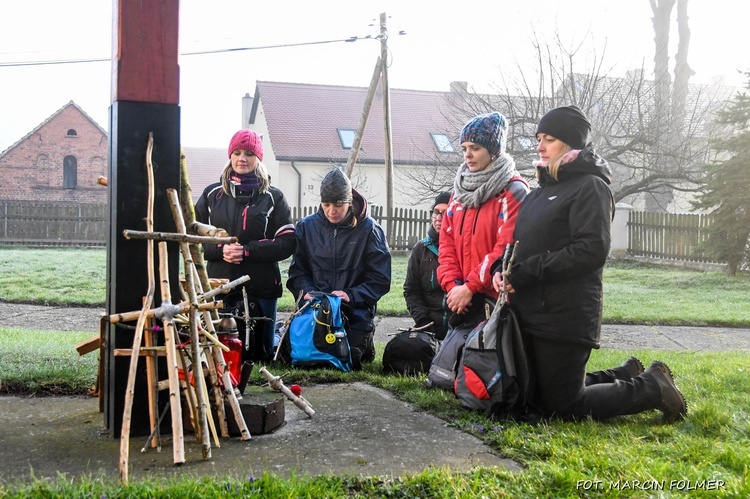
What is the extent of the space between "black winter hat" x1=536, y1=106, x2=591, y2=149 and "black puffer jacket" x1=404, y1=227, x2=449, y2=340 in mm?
2049

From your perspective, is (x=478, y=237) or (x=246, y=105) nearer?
(x=478, y=237)

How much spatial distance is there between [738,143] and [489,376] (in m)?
15.3

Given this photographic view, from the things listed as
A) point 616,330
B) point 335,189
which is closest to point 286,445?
point 335,189

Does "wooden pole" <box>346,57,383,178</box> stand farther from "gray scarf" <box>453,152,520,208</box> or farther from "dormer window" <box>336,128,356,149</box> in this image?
"dormer window" <box>336,128,356,149</box>

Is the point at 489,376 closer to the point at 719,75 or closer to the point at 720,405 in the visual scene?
the point at 720,405

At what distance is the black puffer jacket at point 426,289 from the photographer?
6488 mm

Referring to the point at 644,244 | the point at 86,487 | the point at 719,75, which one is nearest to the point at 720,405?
the point at 86,487

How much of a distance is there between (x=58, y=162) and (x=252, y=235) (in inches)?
1527

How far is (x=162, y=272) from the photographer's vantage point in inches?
147

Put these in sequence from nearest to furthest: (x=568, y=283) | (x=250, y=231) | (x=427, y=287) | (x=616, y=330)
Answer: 1. (x=568, y=283)
2. (x=250, y=231)
3. (x=427, y=287)
4. (x=616, y=330)

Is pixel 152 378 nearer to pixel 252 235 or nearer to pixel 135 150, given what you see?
pixel 135 150

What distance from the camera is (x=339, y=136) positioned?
35875 mm

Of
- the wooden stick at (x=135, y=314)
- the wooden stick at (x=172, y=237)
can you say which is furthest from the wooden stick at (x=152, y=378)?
the wooden stick at (x=172, y=237)

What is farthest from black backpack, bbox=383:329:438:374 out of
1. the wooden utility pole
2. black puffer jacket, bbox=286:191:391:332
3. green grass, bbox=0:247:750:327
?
the wooden utility pole
